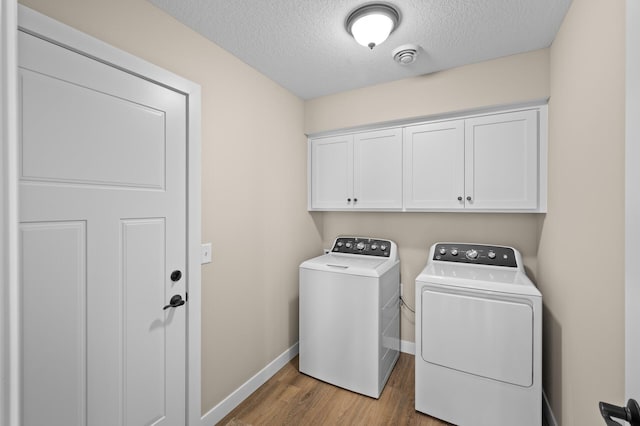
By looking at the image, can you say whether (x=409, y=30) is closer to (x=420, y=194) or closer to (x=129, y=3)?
(x=420, y=194)

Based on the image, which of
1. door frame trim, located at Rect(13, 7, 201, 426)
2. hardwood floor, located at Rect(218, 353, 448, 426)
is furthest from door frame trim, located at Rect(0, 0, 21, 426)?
hardwood floor, located at Rect(218, 353, 448, 426)

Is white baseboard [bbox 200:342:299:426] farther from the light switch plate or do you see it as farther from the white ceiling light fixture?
the white ceiling light fixture

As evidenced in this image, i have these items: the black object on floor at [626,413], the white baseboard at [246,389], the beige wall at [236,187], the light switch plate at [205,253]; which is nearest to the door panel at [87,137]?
the beige wall at [236,187]

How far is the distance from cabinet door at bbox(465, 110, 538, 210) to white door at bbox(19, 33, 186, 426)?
1992mm

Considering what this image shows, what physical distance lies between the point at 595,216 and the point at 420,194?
47.4 inches

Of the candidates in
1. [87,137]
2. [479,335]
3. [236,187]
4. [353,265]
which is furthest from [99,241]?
[479,335]

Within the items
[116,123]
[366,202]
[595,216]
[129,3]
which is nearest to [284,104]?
[366,202]

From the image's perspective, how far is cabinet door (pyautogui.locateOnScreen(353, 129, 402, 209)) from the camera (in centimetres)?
242

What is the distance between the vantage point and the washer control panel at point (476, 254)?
7.14 ft

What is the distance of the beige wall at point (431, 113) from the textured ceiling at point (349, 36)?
0.38 feet

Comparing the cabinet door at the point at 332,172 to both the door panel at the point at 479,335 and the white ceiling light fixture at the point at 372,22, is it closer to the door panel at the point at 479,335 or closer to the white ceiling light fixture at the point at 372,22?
the white ceiling light fixture at the point at 372,22

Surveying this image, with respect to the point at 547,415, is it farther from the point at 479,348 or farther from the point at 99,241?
the point at 99,241

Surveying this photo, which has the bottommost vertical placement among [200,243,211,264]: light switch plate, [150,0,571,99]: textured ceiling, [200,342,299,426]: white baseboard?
[200,342,299,426]: white baseboard

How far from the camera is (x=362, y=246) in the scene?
2.71 m
